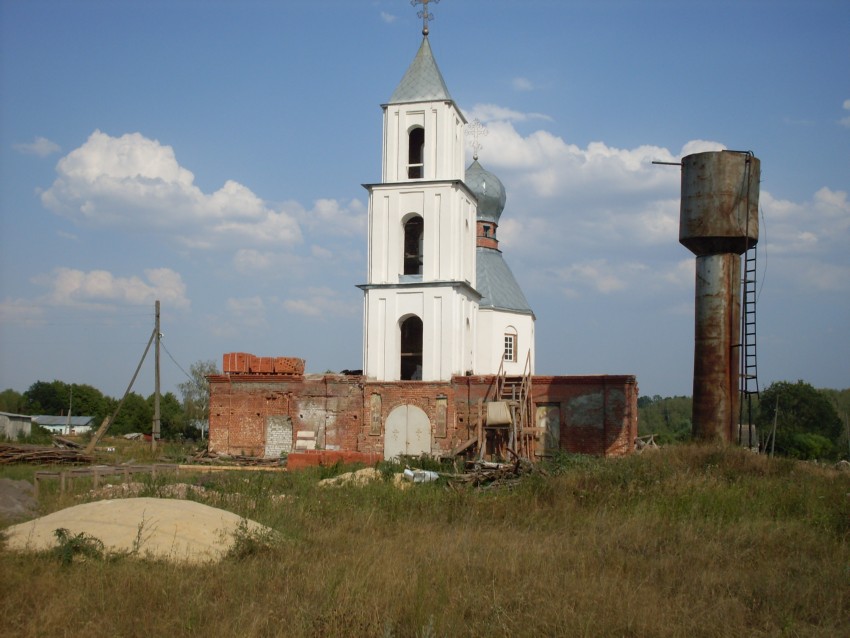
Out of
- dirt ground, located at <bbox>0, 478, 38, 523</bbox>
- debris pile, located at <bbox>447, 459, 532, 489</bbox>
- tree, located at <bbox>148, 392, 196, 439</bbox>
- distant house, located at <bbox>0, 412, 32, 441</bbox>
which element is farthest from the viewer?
tree, located at <bbox>148, 392, 196, 439</bbox>

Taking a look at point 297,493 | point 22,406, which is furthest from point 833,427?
point 22,406

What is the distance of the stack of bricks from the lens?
31516mm

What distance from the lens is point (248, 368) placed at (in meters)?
31.5

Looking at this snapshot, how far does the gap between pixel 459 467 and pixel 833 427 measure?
43.6 meters

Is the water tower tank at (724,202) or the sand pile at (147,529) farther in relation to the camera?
the water tower tank at (724,202)

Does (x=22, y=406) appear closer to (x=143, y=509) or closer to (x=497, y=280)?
(x=497, y=280)

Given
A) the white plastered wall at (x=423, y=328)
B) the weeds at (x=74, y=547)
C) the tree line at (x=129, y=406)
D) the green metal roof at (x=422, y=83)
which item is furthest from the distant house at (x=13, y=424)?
the weeds at (x=74, y=547)

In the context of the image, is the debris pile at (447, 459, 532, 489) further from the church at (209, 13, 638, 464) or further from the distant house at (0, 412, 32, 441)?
the distant house at (0, 412, 32, 441)

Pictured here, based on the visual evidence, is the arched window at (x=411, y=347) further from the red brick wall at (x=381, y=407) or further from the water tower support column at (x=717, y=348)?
the water tower support column at (x=717, y=348)

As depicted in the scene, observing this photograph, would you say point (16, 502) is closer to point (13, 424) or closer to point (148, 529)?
point (148, 529)

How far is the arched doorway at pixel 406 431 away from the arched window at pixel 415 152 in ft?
26.5

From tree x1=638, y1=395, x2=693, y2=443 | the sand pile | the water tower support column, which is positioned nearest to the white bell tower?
the water tower support column

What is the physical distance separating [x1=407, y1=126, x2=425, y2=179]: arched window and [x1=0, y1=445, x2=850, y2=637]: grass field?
17.7m

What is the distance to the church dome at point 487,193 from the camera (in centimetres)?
3859
